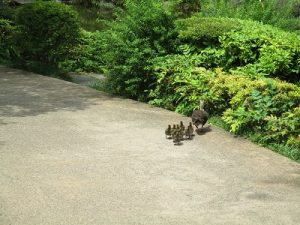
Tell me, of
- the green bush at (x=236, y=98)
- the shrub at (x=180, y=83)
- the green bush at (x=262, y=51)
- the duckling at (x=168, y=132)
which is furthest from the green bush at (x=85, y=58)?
the duckling at (x=168, y=132)

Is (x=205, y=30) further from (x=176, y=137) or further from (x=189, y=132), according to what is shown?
(x=176, y=137)

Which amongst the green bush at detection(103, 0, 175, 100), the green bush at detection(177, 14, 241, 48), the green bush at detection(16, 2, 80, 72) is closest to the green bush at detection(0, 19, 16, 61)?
the green bush at detection(16, 2, 80, 72)

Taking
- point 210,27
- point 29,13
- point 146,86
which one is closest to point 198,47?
point 210,27

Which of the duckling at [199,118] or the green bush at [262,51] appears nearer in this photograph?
the duckling at [199,118]

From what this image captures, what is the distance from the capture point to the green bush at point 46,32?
12.1 meters

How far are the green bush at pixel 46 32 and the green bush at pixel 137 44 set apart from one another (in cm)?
234

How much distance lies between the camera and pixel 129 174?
235 inches

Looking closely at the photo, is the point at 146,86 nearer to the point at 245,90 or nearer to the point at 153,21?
the point at 153,21

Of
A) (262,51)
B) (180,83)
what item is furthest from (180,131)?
(262,51)

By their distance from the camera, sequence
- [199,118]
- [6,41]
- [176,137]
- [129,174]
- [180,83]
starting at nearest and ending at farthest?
[129,174] → [176,137] → [199,118] → [180,83] → [6,41]

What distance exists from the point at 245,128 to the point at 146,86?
9.64 ft

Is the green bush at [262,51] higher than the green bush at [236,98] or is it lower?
higher

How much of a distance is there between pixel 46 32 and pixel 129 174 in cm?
724

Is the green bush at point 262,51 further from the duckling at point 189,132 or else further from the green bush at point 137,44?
the duckling at point 189,132
